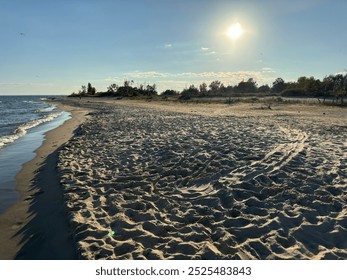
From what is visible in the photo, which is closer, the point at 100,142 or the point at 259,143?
the point at 259,143

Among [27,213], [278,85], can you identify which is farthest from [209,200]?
[278,85]

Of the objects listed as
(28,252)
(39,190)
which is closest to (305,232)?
(28,252)

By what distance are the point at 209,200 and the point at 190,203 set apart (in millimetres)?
424

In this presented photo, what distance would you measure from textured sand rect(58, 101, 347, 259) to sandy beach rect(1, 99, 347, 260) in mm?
23

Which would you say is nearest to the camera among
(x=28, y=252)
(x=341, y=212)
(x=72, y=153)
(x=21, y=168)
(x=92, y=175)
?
(x=28, y=252)

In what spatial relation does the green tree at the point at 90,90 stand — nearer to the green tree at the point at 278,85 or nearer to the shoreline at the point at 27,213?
the green tree at the point at 278,85

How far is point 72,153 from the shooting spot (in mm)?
10648

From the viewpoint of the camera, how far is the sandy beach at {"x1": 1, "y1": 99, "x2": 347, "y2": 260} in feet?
14.7

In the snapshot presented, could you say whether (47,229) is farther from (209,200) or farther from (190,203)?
(209,200)

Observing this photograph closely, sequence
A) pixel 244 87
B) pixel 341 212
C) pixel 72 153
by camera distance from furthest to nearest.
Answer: pixel 244 87
pixel 72 153
pixel 341 212

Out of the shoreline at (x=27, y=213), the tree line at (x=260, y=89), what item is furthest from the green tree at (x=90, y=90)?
the shoreline at (x=27, y=213)

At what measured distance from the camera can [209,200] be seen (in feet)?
19.9

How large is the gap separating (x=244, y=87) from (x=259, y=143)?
263 ft
